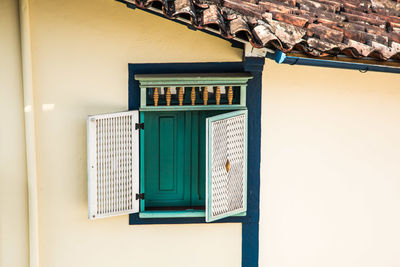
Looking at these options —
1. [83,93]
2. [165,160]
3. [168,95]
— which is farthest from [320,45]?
[83,93]

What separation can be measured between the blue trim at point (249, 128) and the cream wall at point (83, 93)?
0.08m

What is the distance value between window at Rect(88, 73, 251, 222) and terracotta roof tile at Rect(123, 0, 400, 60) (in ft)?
2.34

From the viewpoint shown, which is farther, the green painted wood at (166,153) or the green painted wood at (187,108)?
the green painted wood at (166,153)

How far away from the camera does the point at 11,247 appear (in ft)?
17.9

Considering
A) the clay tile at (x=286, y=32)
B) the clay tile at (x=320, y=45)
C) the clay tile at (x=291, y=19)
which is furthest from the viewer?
the clay tile at (x=291, y=19)

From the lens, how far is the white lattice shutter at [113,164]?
518 centimetres

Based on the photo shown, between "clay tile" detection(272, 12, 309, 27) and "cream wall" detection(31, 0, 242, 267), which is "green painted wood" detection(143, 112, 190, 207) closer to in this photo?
"cream wall" detection(31, 0, 242, 267)

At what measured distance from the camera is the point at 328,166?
5.73 m

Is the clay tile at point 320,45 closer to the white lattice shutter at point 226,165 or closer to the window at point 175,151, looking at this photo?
the window at point 175,151

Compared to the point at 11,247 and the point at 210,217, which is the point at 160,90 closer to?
the point at 210,217

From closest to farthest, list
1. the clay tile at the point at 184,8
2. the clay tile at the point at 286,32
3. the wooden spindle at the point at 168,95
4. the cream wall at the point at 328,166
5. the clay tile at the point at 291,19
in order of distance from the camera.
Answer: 1. the clay tile at the point at 184,8
2. the clay tile at the point at 286,32
3. the clay tile at the point at 291,19
4. the wooden spindle at the point at 168,95
5. the cream wall at the point at 328,166

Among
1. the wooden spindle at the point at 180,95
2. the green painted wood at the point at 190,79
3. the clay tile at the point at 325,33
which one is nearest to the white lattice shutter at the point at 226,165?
the green painted wood at the point at 190,79

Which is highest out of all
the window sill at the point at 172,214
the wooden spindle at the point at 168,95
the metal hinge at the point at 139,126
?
the wooden spindle at the point at 168,95

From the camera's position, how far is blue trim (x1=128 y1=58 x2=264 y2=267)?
17.7ft
